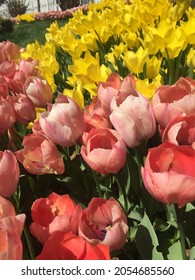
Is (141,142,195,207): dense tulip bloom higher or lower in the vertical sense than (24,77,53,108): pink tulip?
higher

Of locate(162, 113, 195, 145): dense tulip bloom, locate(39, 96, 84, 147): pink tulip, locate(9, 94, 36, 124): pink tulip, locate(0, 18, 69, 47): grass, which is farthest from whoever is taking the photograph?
locate(0, 18, 69, 47): grass

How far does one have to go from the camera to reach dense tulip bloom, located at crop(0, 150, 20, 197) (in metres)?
1.06

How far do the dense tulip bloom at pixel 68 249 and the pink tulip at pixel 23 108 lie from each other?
0.81 m

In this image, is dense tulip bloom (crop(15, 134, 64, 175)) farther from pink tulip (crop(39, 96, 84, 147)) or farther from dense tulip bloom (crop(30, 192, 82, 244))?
dense tulip bloom (crop(30, 192, 82, 244))

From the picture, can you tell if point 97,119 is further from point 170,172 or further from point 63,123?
point 170,172

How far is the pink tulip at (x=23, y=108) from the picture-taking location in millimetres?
1587

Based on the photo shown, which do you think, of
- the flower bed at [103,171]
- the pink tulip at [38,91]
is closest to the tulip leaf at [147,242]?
the flower bed at [103,171]

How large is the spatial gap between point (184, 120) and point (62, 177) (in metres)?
0.54

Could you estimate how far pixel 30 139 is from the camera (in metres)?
1.26

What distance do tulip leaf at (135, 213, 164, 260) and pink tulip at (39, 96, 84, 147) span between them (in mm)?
274

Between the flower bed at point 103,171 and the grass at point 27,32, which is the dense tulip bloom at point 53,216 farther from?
the grass at point 27,32

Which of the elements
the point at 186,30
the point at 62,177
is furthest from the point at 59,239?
the point at 186,30

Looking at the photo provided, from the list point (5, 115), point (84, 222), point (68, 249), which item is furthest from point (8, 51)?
point (68, 249)

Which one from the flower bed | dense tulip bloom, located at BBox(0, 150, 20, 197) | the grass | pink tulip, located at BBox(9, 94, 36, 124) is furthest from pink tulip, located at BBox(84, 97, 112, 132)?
the grass
